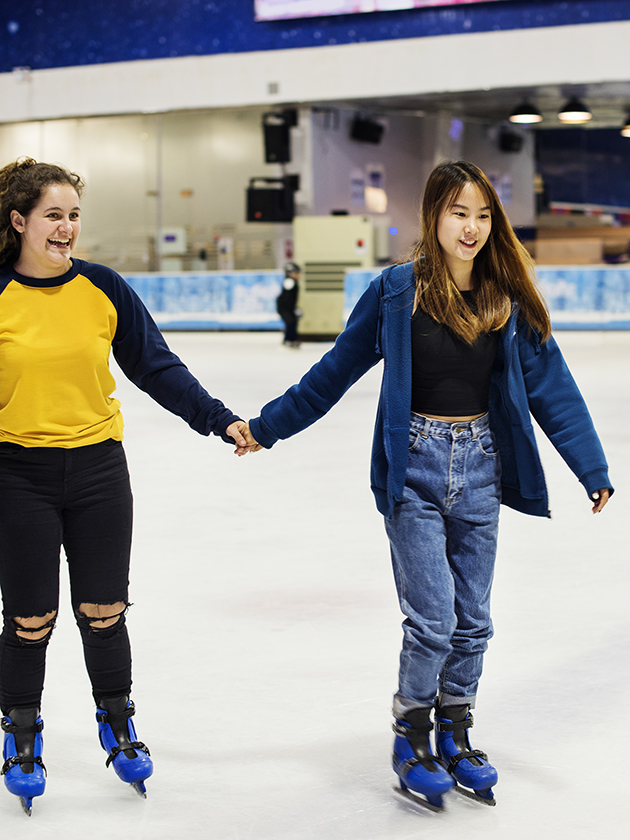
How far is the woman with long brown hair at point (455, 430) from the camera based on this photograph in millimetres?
2113

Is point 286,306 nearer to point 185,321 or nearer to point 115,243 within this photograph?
point 185,321

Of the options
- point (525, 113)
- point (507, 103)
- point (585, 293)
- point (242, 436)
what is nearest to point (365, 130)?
point (507, 103)

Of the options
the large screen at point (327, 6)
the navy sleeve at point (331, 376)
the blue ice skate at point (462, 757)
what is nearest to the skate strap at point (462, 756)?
the blue ice skate at point (462, 757)

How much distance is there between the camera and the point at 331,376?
225 centimetres

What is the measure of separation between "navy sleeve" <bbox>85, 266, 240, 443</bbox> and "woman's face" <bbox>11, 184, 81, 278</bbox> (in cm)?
16

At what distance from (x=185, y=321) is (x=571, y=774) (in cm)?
1705

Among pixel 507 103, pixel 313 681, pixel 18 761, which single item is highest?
pixel 507 103

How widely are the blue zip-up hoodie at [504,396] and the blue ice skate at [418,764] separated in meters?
0.43

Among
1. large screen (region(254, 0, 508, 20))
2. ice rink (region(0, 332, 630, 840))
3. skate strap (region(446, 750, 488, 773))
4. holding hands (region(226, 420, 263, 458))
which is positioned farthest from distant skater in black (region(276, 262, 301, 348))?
skate strap (region(446, 750, 488, 773))

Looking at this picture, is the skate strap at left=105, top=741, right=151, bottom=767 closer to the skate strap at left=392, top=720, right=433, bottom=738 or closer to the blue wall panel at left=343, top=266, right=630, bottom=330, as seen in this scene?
the skate strap at left=392, top=720, right=433, bottom=738

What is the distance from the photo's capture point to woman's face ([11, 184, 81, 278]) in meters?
2.06

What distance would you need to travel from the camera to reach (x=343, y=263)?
55.2ft

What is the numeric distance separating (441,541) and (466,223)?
2.09ft

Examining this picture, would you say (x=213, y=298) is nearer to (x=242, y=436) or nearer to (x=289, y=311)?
(x=289, y=311)
